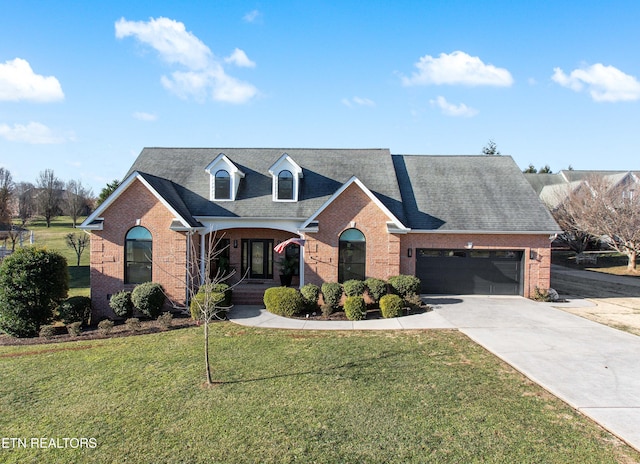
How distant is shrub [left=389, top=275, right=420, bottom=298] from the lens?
53.6ft

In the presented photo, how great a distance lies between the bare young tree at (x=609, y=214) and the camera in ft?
97.0

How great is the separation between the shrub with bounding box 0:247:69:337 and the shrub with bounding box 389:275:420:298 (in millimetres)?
13404

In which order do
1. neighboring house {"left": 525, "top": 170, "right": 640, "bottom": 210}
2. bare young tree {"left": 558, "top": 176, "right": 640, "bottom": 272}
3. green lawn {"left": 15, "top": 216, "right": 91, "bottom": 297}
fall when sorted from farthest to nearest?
neighboring house {"left": 525, "top": 170, "right": 640, "bottom": 210}
bare young tree {"left": 558, "top": 176, "right": 640, "bottom": 272}
green lawn {"left": 15, "top": 216, "right": 91, "bottom": 297}

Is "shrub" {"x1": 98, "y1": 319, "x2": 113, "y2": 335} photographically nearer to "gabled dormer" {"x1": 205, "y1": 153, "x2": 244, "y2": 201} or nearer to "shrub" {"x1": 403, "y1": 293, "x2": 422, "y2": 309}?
"gabled dormer" {"x1": 205, "y1": 153, "x2": 244, "y2": 201}

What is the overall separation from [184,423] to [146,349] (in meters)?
5.44

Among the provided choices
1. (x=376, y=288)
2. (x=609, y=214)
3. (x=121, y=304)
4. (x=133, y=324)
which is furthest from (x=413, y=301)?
(x=609, y=214)

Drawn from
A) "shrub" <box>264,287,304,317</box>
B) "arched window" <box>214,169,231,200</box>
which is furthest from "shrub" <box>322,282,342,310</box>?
"arched window" <box>214,169,231,200</box>

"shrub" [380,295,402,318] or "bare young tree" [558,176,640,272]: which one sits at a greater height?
"bare young tree" [558,176,640,272]

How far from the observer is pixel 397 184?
65.2 feet

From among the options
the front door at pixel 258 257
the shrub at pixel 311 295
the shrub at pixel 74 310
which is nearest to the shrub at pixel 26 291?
the shrub at pixel 74 310

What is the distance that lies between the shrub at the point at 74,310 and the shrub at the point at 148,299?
1820 mm

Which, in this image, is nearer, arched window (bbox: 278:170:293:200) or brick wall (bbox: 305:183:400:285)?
brick wall (bbox: 305:183:400:285)

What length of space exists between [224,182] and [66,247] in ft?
109

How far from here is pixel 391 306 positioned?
15.1 meters
